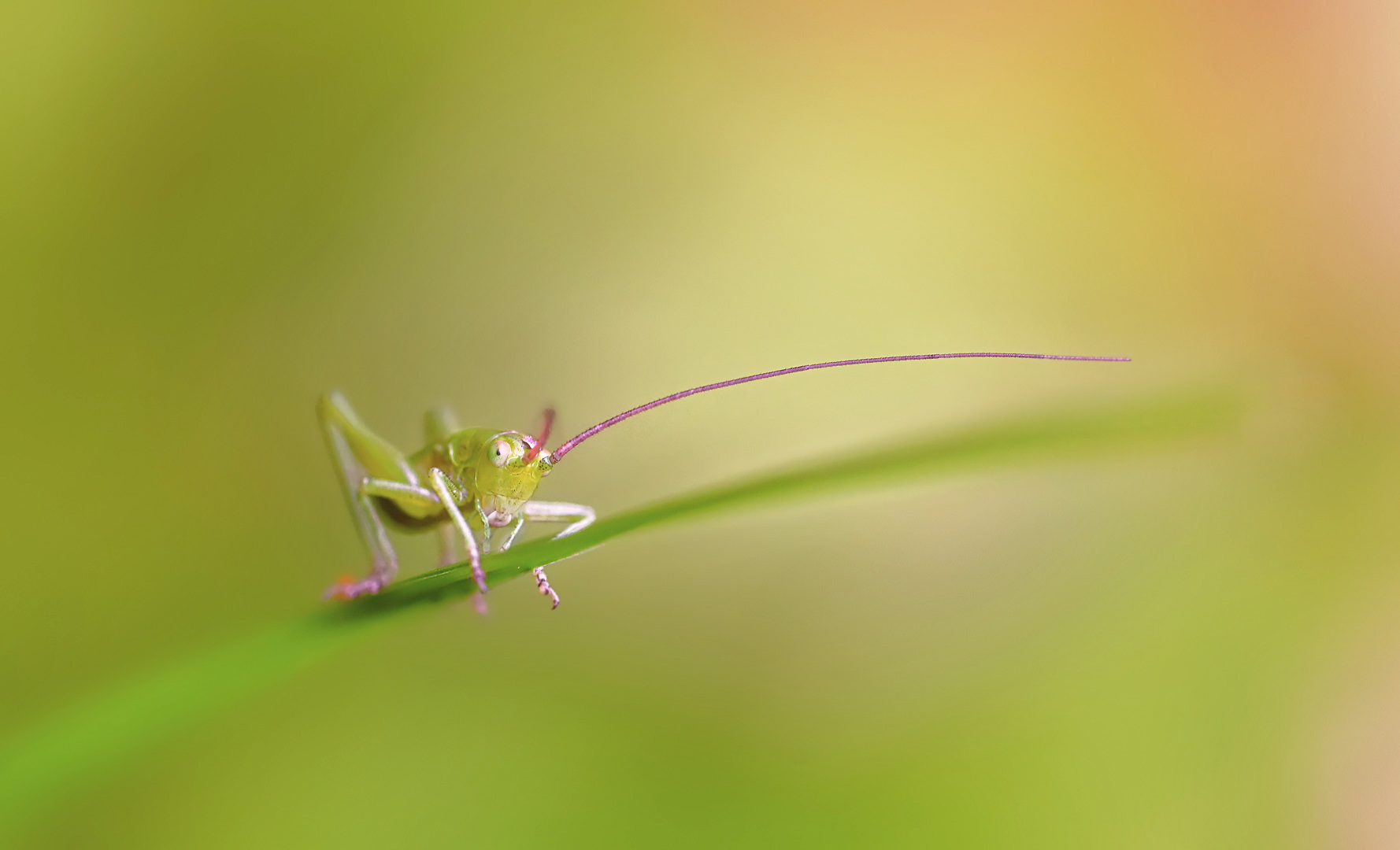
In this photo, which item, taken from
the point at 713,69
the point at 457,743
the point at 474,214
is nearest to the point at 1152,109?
the point at 713,69

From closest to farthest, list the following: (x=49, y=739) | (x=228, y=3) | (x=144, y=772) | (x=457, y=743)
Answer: (x=49, y=739) → (x=144, y=772) → (x=457, y=743) → (x=228, y=3)

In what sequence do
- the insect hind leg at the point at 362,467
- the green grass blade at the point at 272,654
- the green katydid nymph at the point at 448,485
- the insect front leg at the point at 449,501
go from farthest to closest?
1. the insect hind leg at the point at 362,467
2. the green katydid nymph at the point at 448,485
3. the insect front leg at the point at 449,501
4. the green grass blade at the point at 272,654

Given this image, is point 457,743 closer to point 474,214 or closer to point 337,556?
point 337,556

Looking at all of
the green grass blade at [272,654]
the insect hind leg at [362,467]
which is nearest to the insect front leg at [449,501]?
the insect hind leg at [362,467]

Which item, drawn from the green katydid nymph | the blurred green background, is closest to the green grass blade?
the blurred green background

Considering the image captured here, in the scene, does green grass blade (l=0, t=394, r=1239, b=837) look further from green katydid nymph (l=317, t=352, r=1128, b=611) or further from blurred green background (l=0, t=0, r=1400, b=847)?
green katydid nymph (l=317, t=352, r=1128, b=611)

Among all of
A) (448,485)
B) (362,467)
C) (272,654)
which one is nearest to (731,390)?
(448,485)

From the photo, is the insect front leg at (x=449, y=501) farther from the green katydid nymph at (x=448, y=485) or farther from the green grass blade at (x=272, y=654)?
the green grass blade at (x=272, y=654)

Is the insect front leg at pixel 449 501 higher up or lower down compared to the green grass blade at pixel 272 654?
higher up
